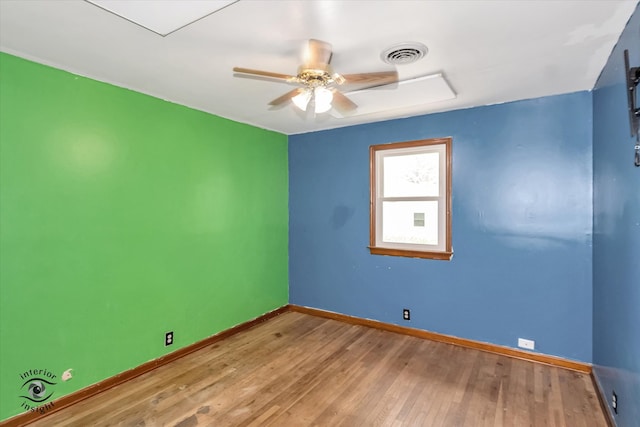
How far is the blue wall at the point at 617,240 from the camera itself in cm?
162

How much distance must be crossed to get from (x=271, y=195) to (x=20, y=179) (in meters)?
2.50

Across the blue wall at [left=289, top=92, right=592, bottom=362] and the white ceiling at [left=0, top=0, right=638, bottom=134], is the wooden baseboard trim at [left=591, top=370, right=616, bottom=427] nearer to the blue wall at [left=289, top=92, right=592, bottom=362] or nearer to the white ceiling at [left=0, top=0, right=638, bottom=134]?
the blue wall at [left=289, top=92, right=592, bottom=362]

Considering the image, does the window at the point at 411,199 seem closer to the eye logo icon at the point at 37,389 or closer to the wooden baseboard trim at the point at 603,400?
the wooden baseboard trim at the point at 603,400

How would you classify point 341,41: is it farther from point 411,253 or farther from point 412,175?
point 411,253

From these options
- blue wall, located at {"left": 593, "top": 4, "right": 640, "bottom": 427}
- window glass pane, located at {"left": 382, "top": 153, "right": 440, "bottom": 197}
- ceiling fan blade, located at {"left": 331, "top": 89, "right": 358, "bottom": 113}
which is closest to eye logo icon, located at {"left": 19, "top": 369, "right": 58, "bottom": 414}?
ceiling fan blade, located at {"left": 331, "top": 89, "right": 358, "bottom": 113}

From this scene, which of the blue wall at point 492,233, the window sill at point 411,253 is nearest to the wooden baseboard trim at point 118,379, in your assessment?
the blue wall at point 492,233

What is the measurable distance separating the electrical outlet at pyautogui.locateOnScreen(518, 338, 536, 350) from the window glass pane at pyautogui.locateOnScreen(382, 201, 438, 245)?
47.0 inches

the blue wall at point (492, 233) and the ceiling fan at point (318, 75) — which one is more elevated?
the ceiling fan at point (318, 75)

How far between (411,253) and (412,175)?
2.94 ft

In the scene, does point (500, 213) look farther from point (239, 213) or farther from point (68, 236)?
point (68, 236)

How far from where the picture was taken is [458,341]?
3.30m

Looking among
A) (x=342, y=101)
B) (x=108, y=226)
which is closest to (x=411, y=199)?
(x=342, y=101)

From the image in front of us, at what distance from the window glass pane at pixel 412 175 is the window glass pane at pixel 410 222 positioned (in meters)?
0.13

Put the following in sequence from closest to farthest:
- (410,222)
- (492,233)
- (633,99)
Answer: (633,99), (492,233), (410,222)
